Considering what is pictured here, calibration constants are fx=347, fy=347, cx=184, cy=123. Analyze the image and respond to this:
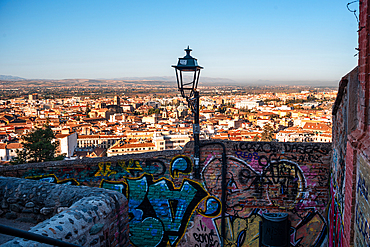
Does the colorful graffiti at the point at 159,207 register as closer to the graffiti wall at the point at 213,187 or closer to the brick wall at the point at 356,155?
the graffiti wall at the point at 213,187

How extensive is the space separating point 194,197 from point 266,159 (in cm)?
113

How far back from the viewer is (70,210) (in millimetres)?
3238

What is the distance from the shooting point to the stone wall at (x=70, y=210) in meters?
3.06

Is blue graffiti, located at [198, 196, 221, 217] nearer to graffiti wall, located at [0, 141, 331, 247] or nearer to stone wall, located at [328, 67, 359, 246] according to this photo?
graffiti wall, located at [0, 141, 331, 247]

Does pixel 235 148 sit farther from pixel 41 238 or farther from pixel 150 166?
pixel 41 238

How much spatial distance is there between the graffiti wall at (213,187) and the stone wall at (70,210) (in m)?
0.92

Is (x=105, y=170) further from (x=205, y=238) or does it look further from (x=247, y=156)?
(x=247, y=156)

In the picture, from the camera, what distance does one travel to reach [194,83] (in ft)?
15.4

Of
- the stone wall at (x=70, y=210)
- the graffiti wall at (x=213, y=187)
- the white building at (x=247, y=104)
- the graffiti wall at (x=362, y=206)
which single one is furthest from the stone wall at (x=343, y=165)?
the white building at (x=247, y=104)

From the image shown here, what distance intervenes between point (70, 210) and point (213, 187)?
2189mm

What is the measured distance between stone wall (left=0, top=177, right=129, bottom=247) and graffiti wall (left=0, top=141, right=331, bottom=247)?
0.92m

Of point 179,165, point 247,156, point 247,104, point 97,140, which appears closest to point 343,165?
point 247,156

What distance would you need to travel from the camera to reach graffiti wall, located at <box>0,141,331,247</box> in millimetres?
4711

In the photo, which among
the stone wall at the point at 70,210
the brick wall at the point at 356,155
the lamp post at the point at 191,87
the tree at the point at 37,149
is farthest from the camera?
the tree at the point at 37,149
